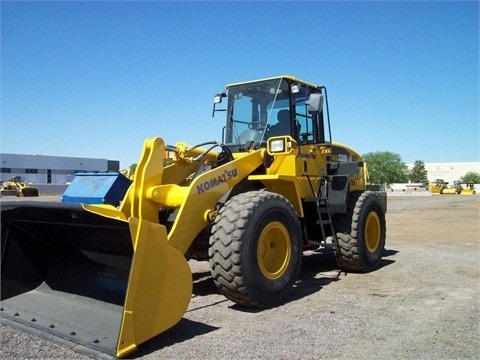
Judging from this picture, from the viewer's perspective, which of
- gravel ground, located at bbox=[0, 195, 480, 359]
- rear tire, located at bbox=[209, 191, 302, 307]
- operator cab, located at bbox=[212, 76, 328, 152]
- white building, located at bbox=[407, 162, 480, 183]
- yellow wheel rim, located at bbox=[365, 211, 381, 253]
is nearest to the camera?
gravel ground, located at bbox=[0, 195, 480, 359]

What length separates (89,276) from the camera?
5.03 meters

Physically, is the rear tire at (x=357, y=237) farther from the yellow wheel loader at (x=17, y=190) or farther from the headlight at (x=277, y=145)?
the yellow wheel loader at (x=17, y=190)

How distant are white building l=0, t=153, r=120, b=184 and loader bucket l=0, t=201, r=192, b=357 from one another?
232ft

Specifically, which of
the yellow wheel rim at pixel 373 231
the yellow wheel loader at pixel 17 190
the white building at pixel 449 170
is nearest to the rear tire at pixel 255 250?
the yellow wheel rim at pixel 373 231

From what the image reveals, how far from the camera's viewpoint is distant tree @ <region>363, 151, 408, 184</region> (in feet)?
331

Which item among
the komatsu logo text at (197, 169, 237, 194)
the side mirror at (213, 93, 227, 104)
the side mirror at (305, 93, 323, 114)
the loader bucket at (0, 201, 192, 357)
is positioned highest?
the side mirror at (213, 93, 227, 104)

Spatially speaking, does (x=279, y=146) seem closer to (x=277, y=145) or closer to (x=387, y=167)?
(x=277, y=145)

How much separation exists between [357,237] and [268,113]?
2.39m

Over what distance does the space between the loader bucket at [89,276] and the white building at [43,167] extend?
70.7 m

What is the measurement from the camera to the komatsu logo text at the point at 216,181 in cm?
504

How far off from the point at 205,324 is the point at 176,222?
109cm

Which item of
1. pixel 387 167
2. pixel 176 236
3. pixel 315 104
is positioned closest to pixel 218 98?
pixel 315 104

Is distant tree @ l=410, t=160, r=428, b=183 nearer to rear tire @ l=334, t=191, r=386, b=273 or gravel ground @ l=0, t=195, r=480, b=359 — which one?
rear tire @ l=334, t=191, r=386, b=273

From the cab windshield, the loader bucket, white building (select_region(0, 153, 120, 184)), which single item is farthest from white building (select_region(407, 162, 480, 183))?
the loader bucket
